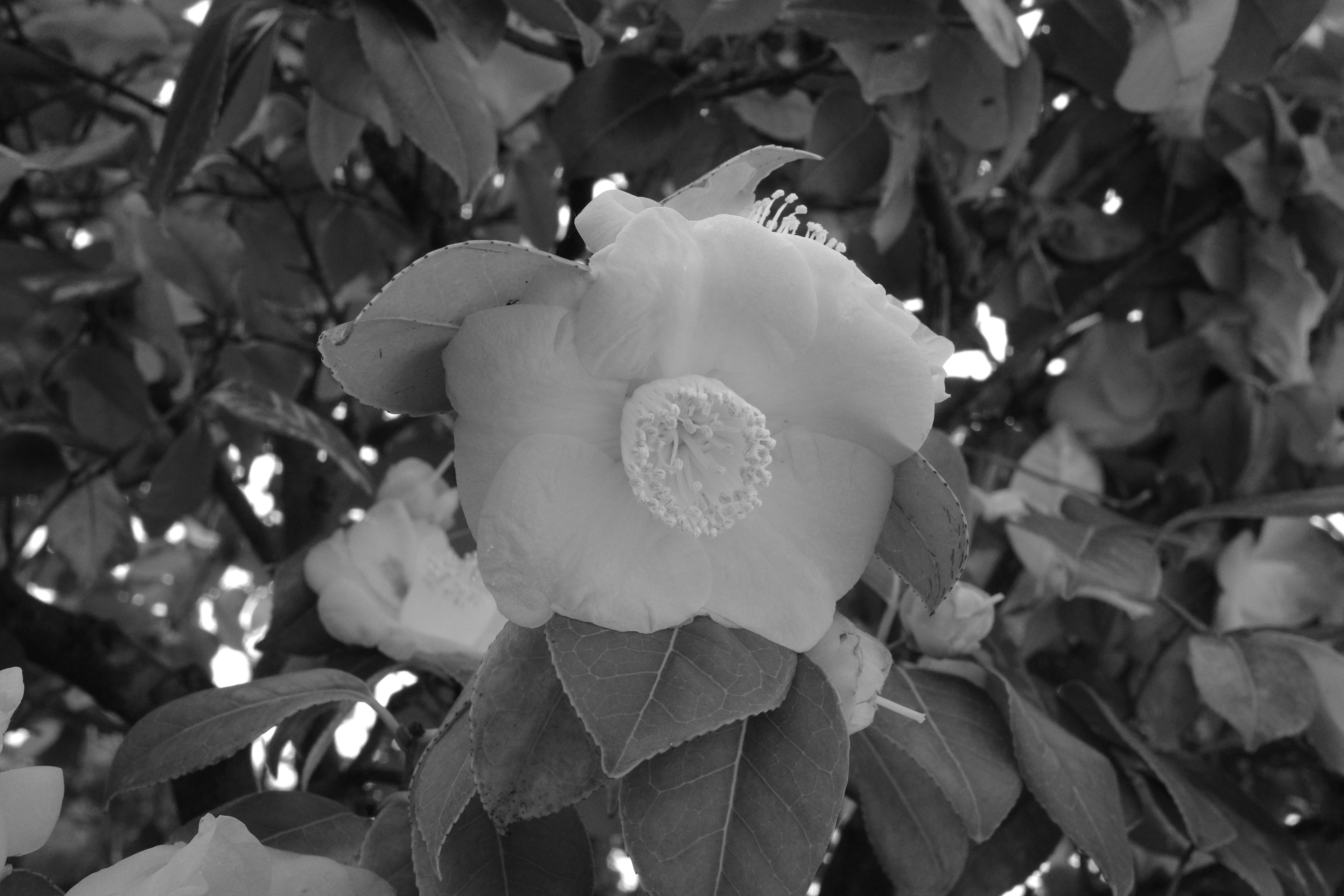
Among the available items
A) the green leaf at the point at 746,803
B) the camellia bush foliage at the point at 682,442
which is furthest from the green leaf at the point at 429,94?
the green leaf at the point at 746,803

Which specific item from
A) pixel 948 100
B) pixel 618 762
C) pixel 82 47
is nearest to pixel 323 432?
pixel 618 762

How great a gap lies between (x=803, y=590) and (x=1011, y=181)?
0.92 meters

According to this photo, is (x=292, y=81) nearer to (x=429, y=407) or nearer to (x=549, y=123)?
(x=549, y=123)

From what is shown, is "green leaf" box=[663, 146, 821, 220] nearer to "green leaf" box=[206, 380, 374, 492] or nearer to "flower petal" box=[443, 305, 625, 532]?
"flower petal" box=[443, 305, 625, 532]

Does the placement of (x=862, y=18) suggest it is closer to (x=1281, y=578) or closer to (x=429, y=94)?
(x=429, y=94)

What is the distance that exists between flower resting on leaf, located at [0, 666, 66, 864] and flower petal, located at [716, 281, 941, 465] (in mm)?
336

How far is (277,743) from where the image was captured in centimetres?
80

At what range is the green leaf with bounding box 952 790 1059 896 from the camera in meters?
0.80

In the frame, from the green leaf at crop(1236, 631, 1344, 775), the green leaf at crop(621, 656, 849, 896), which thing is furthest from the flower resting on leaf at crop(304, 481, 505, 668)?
the green leaf at crop(1236, 631, 1344, 775)

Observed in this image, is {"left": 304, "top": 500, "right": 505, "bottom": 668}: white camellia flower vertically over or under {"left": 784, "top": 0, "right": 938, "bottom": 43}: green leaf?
under

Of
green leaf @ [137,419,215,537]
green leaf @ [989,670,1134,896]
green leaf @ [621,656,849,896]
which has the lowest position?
green leaf @ [137,419,215,537]

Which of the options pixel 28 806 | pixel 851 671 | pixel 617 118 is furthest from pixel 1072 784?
pixel 617 118

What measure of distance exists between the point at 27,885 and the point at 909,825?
473 mm

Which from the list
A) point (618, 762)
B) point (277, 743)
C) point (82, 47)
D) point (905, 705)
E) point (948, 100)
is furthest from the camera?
point (82, 47)
